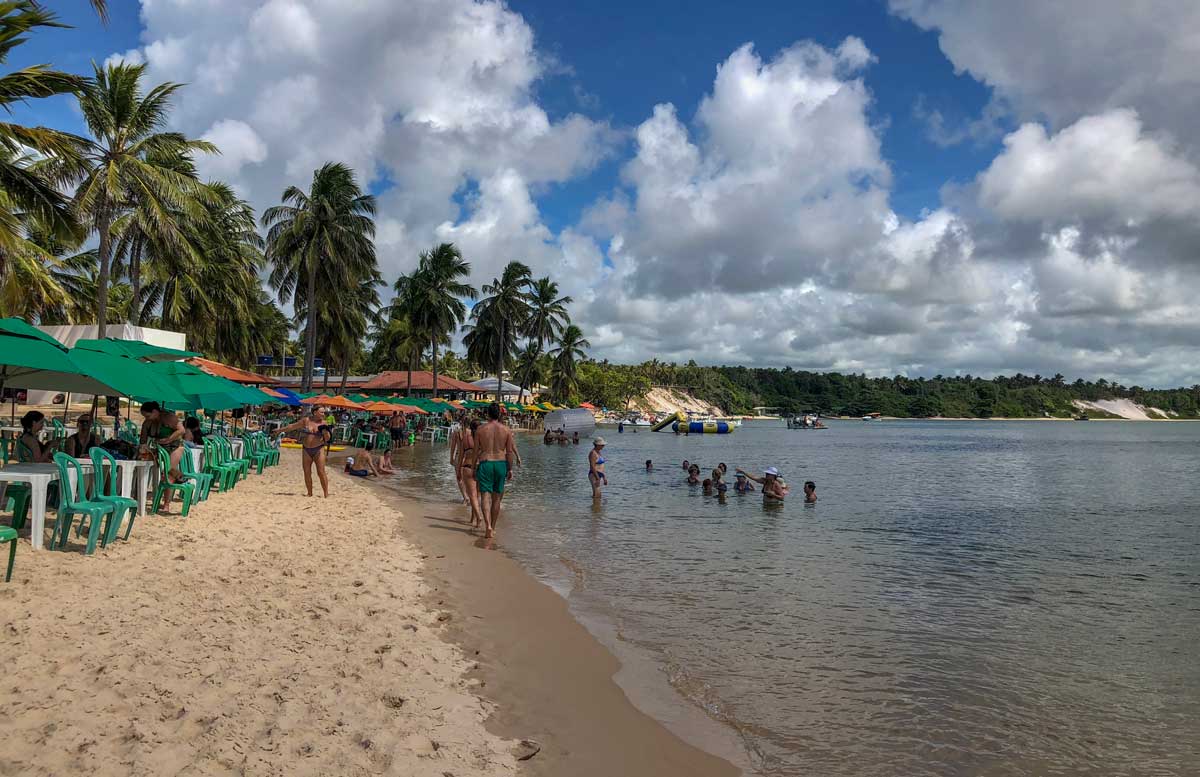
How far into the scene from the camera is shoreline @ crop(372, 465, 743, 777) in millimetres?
3846

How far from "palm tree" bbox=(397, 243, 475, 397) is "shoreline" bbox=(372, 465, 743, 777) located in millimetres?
41416

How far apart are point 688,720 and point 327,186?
35.1 meters

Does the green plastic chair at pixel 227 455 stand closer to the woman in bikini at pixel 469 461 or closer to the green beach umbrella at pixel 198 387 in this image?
the green beach umbrella at pixel 198 387

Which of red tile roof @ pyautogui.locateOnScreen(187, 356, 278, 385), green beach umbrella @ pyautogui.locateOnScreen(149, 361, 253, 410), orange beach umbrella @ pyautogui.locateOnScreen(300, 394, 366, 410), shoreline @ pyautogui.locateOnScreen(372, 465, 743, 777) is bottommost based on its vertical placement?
shoreline @ pyautogui.locateOnScreen(372, 465, 743, 777)

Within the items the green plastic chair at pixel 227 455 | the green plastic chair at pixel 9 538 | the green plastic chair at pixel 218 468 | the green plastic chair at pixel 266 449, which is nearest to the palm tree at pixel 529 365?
the green plastic chair at pixel 266 449

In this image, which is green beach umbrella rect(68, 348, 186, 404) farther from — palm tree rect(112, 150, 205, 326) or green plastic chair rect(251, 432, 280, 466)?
palm tree rect(112, 150, 205, 326)

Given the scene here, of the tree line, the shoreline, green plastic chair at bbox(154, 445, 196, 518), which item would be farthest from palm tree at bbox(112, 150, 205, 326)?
the shoreline

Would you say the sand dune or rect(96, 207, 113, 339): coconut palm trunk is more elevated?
rect(96, 207, 113, 339): coconut palm trunk

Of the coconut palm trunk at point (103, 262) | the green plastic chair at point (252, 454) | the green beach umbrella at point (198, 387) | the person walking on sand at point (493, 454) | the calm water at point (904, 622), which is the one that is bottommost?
the calm water at point (904, 622)

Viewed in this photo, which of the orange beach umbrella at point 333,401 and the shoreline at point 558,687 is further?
the orange beach umbrella at point 333,401

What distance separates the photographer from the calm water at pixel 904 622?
447 cm

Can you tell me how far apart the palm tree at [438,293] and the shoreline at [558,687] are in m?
41.4

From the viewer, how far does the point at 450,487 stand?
1706cm

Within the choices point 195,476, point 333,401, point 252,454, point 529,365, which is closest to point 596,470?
point 252,454
